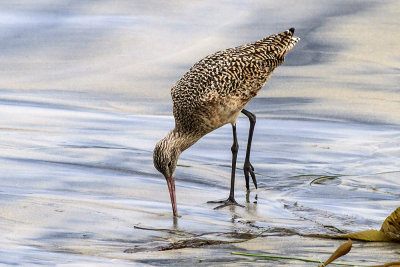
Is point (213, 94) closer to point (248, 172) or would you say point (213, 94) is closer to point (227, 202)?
point (248, 172)

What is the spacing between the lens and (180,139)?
24.4ft

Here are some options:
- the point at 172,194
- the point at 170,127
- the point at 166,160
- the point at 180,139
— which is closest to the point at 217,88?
the point at 180,139

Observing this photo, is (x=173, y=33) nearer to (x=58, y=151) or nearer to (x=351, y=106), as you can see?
(x=351, y=106)

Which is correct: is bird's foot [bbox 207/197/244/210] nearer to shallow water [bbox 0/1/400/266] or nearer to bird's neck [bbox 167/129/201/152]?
shallow water [bbox 0/1/400/266]

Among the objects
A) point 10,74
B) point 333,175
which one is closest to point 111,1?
point 10,74

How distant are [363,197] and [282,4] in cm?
678

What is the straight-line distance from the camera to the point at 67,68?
38.4ft

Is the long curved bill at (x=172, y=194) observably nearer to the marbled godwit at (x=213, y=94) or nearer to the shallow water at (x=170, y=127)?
the shallow water at (x=170, y=127)

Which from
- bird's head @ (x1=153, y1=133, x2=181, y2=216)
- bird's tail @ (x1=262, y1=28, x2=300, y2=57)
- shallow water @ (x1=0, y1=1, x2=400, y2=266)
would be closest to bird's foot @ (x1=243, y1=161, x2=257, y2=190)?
shallow water @ (x1=0, y1=1, x2=400, y2=266)

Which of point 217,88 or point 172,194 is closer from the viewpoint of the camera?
point 172,194

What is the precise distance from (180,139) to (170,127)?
209 cm

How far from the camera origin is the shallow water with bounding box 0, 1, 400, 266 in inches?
222

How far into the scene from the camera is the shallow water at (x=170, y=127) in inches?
222

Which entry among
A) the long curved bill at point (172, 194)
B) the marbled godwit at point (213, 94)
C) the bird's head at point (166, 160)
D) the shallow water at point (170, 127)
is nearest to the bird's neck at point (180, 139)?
the marbled godwit at point (213, 94)
